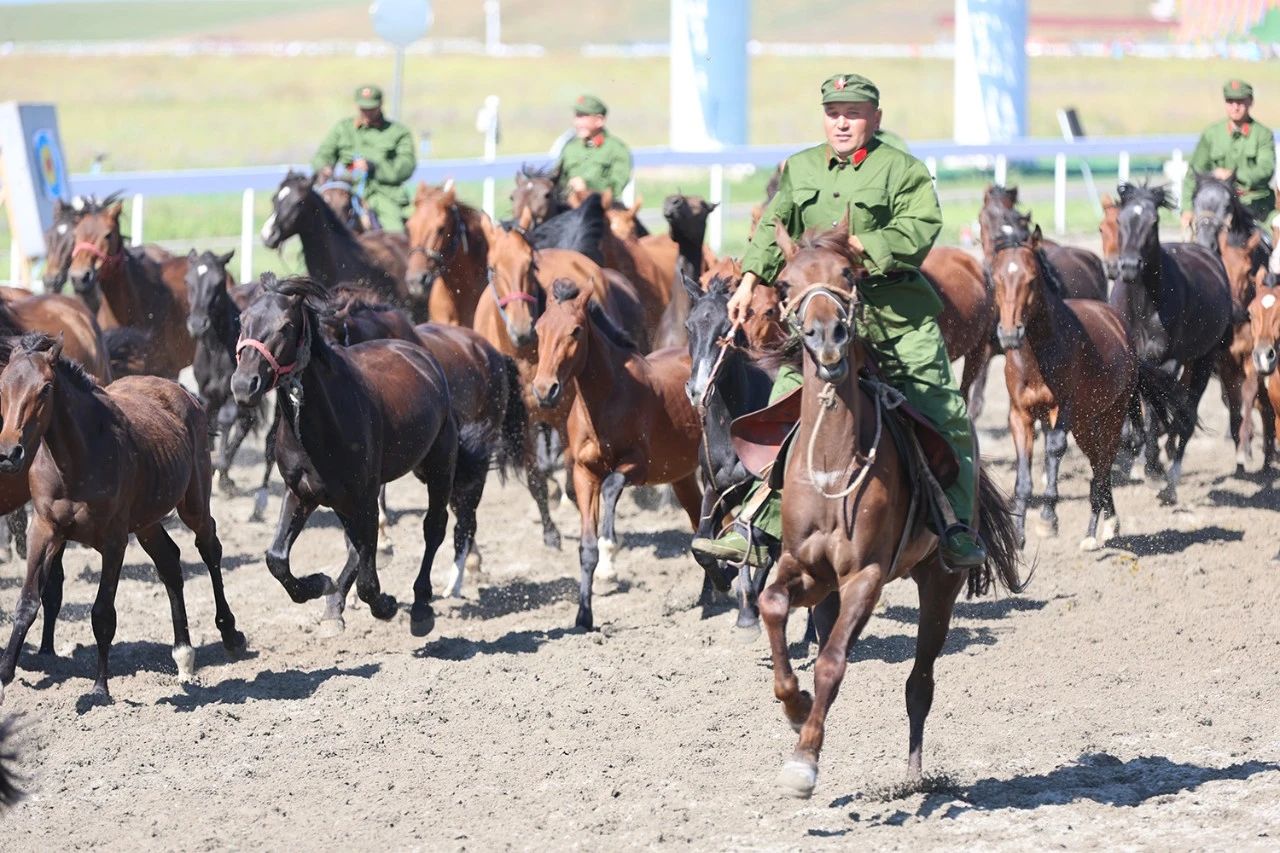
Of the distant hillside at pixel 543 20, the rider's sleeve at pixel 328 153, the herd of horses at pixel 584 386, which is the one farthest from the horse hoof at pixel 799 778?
the distant hillside at pixel 543 20

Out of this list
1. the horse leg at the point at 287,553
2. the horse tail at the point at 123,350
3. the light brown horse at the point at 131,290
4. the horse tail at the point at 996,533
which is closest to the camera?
the horse tail at the point at 996,533

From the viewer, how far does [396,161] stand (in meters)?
17.5

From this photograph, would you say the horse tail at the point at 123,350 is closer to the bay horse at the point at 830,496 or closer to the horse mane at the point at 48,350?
the horse mane at the point at 48,350

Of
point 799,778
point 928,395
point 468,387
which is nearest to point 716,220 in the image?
point 468,387

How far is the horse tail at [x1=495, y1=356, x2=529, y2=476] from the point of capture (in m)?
11.9

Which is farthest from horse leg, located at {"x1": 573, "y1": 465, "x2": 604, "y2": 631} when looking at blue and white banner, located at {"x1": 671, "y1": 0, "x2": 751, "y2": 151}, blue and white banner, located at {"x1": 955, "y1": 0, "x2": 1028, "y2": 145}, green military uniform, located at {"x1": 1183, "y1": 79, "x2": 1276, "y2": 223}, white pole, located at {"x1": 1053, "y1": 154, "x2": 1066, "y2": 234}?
blue and white banner, located at {"x1": 955, "y1": 0, "x2": 1028, "y2": 145}

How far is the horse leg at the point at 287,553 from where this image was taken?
9.03 meters

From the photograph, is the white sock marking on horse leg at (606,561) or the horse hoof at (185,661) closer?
the horse hoof at (185,661)

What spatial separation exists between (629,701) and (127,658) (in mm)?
2793

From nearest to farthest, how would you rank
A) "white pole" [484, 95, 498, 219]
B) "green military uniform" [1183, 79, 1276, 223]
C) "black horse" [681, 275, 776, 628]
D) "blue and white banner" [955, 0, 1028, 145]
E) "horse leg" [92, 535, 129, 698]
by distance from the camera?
"horse leg" [92, 535, 129, 698]
"black horse" [681, 275, 776, 628]
"green military uniform" [1183, 79, 1276, 223]
"white pole" [484, 95, 498, 219]
"blue and white banner" [955, 0, 1028, 145]

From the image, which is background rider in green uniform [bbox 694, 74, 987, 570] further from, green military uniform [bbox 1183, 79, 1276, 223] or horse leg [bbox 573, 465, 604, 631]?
green military uniform [bbox 1183, 79, 1276, 223]

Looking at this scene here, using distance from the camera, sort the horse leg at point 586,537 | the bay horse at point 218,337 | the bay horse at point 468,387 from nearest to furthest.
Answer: the horse leg at point 586,537 → the bay horse at point 468,387 → the bay horse at point 218,337

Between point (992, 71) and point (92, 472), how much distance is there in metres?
26.0

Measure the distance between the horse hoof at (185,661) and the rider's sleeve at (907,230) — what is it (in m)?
4.17
